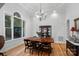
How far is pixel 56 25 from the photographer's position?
143 inches

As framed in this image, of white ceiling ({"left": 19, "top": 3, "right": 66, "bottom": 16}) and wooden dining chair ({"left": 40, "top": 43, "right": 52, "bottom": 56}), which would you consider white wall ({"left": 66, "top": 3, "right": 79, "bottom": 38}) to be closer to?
white ceiling ({"left": 19, "top": 3, "right": 66, "bottom": 16})

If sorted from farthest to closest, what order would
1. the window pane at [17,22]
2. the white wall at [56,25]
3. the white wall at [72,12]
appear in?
the window pane at [17,22] → the white wall at [56,25] → the white wall at [72,12]

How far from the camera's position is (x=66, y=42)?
3.58 metres

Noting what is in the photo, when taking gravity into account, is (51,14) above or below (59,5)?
below

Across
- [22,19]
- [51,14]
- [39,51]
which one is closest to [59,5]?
[51,14]

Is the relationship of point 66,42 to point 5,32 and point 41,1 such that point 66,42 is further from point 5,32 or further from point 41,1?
point 5,32

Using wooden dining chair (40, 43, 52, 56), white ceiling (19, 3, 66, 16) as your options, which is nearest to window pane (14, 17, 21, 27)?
white ceiling (19, 3, 66, 16)

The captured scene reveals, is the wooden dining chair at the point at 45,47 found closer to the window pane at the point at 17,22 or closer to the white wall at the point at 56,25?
the white wall at the point at 56,25

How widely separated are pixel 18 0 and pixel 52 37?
4.87 feet

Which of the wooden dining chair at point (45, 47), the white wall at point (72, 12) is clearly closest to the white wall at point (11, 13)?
the wooden dining chair at point (45, 47)

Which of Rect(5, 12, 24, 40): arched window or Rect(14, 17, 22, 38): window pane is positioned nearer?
Rect(5, 12, 24, 40): arched window

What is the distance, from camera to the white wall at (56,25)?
3.53 metres

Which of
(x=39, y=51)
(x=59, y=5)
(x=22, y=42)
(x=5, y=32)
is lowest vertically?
(x=39, y=51)

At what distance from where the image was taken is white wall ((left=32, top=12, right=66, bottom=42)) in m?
3.53
